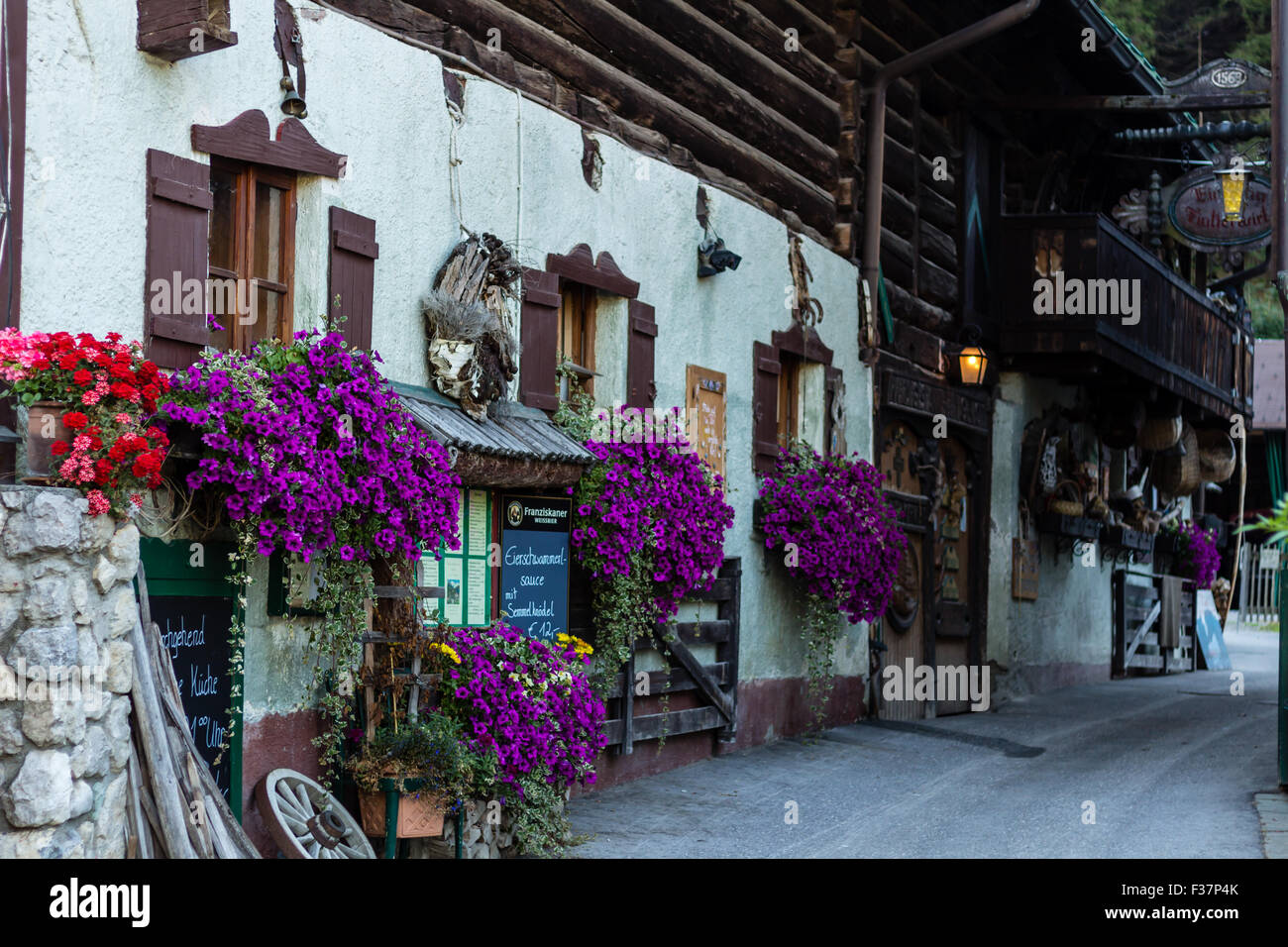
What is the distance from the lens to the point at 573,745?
7.29 meters

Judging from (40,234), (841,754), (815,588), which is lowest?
(841,754)

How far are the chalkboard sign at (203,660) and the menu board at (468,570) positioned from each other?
134 centimetres

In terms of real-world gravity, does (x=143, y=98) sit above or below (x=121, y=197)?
above

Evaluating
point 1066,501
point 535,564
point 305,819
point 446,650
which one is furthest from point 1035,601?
point 305,819

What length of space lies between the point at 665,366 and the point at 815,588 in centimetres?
234

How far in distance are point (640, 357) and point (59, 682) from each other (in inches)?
208

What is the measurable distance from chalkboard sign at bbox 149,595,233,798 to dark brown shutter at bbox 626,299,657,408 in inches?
144

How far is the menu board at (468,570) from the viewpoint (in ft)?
25.1

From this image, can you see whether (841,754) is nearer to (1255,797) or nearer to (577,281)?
(1255,797)

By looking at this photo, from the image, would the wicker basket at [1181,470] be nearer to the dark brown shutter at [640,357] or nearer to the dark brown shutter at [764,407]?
the dark brown shutter at [764,407]

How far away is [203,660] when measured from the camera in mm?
6262

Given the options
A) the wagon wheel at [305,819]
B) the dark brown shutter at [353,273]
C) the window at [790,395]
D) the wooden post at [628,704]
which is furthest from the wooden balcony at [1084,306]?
the wagon wheel at [305,819]

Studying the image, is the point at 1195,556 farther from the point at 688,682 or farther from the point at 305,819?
the point at 305,819
